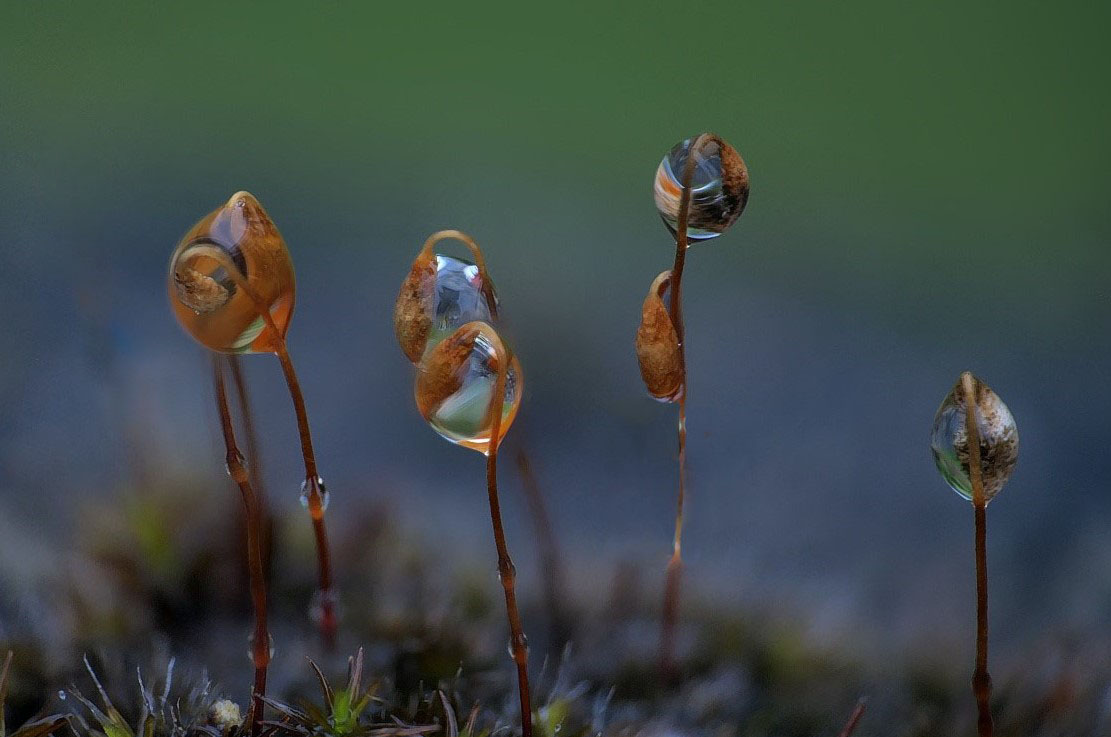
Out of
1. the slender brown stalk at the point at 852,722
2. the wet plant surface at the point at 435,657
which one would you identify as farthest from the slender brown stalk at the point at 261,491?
the slender brown stalk at the point at 852,722

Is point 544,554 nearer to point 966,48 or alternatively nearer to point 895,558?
point 895,558

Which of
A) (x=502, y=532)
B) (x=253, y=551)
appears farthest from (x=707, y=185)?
(x=253, y=551)

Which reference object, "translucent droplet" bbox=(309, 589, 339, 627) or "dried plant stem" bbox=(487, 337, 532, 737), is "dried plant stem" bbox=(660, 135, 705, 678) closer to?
"dried plant stem" bbox=(487, 337, 532, 737)

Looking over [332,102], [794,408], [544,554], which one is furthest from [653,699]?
[332,102]

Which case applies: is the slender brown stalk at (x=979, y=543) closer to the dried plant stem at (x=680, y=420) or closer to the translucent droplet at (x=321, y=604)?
the dried plant stem at (x=680, y=420)

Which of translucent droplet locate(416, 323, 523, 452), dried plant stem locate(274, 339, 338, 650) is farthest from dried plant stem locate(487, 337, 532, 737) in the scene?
dried plant stem locate(274, 339, 338, 650)

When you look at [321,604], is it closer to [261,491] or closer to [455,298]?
[261,491]
